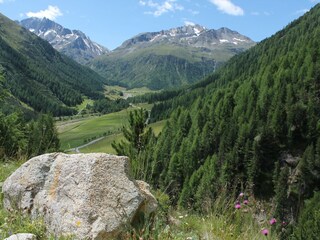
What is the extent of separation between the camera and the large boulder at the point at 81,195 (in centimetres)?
612

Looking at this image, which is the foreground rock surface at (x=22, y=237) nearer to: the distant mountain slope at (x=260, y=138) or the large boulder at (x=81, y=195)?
the large boulder at (x=81, y=195)

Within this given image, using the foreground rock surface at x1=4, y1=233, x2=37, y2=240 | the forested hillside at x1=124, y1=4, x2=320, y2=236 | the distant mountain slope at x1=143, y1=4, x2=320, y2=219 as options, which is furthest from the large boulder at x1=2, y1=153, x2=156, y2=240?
the forested hillside at x1=124, y1=4, x2=320, y2=236

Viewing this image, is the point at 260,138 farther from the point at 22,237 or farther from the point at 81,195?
the point at 22,237

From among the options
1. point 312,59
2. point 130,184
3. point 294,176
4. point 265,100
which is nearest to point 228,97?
point 265,100

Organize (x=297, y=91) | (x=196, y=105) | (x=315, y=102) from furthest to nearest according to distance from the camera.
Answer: (x=196, y=105), (x=297, y=91), (x=315, y=102)

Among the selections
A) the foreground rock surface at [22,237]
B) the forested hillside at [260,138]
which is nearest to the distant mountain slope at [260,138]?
the forested hillside at [260,138]

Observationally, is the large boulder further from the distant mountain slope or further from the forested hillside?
the forested hillside

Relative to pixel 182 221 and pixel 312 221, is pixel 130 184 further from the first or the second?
pixel 312 221

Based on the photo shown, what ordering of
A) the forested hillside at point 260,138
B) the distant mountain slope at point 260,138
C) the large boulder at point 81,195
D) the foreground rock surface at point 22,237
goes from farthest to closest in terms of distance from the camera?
the distant mountain slope at point 260,138, the forested hillside at point 260,138, the large boulder at point 81,195, the foreground rock surface at point 22,237

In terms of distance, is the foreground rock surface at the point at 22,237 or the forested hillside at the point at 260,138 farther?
the forested hillside at the point at 260,138

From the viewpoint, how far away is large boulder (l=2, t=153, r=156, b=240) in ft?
20.1

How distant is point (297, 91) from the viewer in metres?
134

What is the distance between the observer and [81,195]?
6.49 metres

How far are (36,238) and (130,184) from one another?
5.85ft
